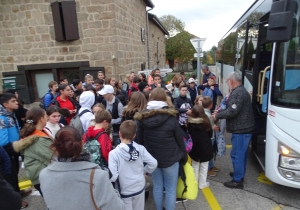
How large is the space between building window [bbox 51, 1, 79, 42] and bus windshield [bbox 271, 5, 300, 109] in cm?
704

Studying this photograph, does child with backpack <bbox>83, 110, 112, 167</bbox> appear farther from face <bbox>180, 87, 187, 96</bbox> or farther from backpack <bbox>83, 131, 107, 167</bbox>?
Answer: face <bbox>180, 87, 187, 96</bbox>

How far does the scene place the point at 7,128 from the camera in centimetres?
303

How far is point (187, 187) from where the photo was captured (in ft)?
8.93

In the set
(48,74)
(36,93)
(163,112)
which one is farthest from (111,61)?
(163,112)

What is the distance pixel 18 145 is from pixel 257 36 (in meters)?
4.15

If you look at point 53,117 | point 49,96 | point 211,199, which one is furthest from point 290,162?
point 49,96

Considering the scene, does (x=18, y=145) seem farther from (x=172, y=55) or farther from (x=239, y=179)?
(x=172, y=55)

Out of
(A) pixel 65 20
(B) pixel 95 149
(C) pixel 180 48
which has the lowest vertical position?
(B) pixel 95 149

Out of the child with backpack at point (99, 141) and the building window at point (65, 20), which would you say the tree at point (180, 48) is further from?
the child with backpack at point (99, 141)

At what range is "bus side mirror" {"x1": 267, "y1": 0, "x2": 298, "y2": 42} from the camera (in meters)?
2.33

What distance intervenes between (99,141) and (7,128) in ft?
5.10

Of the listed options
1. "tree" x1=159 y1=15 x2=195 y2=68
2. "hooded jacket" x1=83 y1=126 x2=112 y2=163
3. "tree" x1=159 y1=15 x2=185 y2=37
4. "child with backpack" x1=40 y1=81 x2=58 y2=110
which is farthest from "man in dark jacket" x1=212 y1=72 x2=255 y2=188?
"tree" x1=159 y1=15 x2=185 y2=37

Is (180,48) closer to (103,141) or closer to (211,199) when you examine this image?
(211,199)

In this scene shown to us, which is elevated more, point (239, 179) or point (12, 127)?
point (12, 127)
